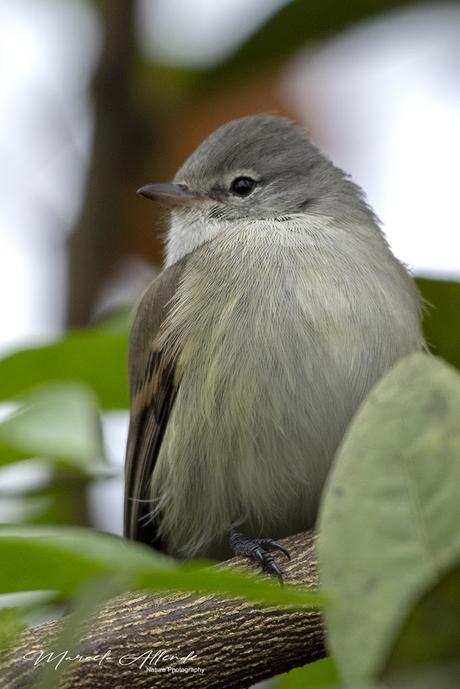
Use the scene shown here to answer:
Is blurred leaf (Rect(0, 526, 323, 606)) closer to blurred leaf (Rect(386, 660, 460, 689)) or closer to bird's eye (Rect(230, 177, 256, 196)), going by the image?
blurred leaf (Rect(386, 660, 460, 689))

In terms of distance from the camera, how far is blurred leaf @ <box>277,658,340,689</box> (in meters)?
2.66

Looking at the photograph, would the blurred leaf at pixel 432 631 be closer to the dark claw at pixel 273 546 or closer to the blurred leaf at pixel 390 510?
the blurred leaf at pixel 390 510

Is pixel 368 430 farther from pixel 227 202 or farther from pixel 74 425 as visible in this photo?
pixel 227 202

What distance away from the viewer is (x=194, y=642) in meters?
2.49

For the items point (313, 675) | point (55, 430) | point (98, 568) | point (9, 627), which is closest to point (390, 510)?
point (98, 568)

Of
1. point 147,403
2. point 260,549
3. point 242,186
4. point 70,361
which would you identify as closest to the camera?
point 70,361

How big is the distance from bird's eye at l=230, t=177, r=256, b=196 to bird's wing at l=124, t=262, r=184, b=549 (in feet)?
1.81

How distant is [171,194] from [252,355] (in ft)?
3.46

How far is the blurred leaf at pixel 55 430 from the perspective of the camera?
2.47 metres

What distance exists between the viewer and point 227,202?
14.1 ft

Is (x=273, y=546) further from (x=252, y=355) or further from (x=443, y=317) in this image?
(x=443, y=317)

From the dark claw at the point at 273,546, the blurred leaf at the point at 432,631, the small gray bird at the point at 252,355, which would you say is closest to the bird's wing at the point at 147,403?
the small gray bird at the point at 252,355

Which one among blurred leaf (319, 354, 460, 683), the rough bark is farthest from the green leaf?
blurred leaf (319, 354, 460, 683)

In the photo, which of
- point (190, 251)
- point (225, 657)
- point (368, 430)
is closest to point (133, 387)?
point (190, 251)
